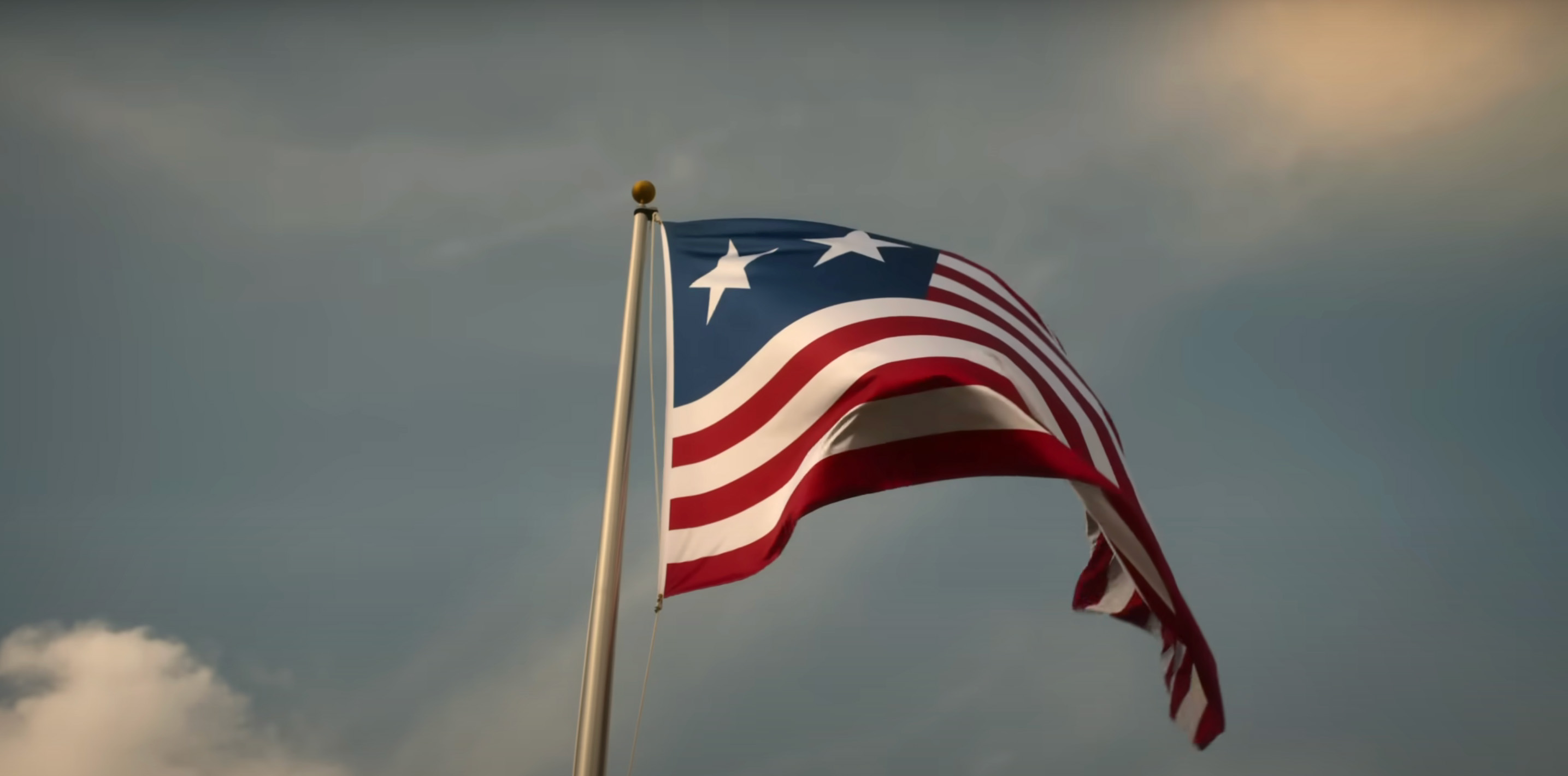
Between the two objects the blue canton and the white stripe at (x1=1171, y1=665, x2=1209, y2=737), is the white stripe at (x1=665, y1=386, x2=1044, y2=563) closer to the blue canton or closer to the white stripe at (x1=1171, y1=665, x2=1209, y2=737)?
the blue canton

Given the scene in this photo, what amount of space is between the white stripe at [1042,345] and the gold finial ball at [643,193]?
2.33 metres

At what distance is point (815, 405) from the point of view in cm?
688

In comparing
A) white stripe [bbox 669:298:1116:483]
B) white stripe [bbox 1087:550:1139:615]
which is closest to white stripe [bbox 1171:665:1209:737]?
white stripe [bbox 669:298:1116:483]

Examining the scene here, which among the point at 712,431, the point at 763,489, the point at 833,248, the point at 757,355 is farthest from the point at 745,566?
the point at 833,248

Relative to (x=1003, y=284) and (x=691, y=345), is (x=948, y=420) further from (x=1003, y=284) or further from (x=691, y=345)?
(x=1003, y=284)

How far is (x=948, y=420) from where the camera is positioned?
688 cm

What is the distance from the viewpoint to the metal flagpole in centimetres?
557

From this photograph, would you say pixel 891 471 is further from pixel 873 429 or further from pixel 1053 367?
pixel 1053 367

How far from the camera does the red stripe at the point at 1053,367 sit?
8.28m

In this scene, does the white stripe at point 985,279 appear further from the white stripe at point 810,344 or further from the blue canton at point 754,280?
the white stripe at point 810,344

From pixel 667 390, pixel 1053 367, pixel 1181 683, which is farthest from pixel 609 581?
pixel 1053 367

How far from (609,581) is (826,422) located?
1.70m

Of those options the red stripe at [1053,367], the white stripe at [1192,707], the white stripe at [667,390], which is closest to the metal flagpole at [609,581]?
the white stripe at [667,390]

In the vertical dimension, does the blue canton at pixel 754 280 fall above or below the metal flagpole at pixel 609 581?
above
